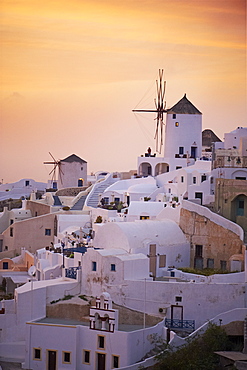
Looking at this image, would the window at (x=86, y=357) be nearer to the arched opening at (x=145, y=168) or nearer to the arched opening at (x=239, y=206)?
the arched opening at (x=239, y=206)

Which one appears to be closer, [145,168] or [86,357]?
[86,357]

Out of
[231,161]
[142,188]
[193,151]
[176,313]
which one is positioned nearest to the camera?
[176,313]

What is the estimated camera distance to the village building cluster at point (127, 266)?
135 ft

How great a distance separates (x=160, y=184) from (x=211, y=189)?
626 centimetres

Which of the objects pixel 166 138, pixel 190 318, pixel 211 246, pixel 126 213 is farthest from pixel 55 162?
pixel 190 318

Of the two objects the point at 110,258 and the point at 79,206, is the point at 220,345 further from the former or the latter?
the point at 79,206

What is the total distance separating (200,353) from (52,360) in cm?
561

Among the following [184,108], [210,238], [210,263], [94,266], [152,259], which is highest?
[184,108]

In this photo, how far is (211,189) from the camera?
162 ft

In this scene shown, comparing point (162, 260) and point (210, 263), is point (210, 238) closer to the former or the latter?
point (210, 263)

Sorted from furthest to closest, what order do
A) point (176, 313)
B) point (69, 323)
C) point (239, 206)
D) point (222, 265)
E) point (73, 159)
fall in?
point (73, 159), point (239, 206), point (222, 265), point (69, 323), point (176, 313)

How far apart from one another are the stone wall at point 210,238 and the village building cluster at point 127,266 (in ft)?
0.14

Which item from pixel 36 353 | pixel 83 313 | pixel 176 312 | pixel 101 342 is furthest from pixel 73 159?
pixel 101 342

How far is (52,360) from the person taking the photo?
41312 mm
